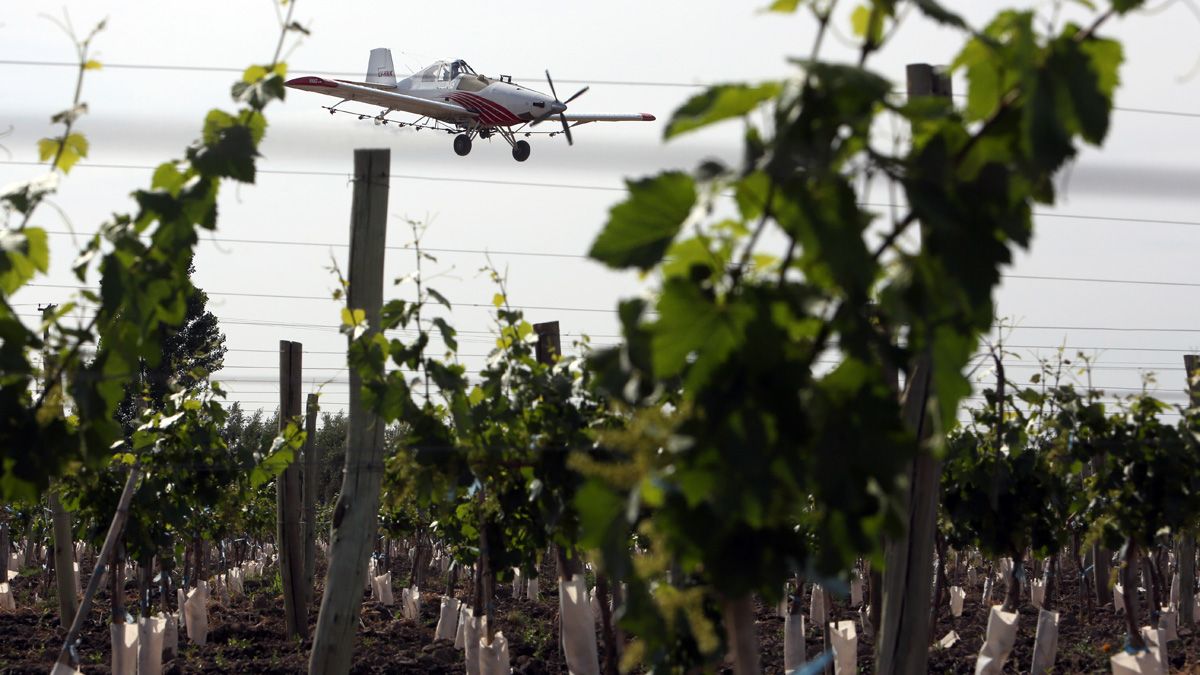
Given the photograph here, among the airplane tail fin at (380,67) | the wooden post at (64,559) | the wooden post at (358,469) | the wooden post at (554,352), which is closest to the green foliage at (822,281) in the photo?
the wooden post at (358,469)

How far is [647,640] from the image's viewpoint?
197 cm

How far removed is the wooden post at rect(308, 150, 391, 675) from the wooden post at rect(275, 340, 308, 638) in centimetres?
447

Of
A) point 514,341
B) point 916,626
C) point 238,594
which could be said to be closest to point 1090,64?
point 916,626

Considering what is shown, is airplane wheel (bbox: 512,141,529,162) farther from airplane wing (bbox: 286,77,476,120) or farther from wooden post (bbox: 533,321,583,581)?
wooden post (bbox: 533,321,583,581)

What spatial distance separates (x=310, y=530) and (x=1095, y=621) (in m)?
8.84

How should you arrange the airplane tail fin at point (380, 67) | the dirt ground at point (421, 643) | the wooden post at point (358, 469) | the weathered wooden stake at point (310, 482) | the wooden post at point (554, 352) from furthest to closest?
the airplane tail fin at point (380, 67) → the dirt ground at point (421, 643) → the weathered wooden stake at point (310, 482) → the wooden post at point (554, 352) → the wooden post at point (358, 469)

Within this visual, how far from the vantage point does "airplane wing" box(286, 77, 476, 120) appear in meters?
Result: 23.8

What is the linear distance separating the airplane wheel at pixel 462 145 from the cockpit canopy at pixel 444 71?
4.77ft

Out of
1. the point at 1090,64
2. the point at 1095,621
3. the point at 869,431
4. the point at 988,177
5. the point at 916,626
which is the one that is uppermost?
the point at 1090,64

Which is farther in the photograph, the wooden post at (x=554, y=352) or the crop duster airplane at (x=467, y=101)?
the crop duster airplane at (x=467, y=101)

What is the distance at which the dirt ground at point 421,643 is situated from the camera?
9.12m

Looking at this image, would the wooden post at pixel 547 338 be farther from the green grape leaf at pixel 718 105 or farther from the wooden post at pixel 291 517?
the green grape leaf at pixel 718 105

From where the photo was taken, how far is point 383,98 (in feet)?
79.9

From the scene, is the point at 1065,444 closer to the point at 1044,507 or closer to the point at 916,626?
the point at 1044,507
